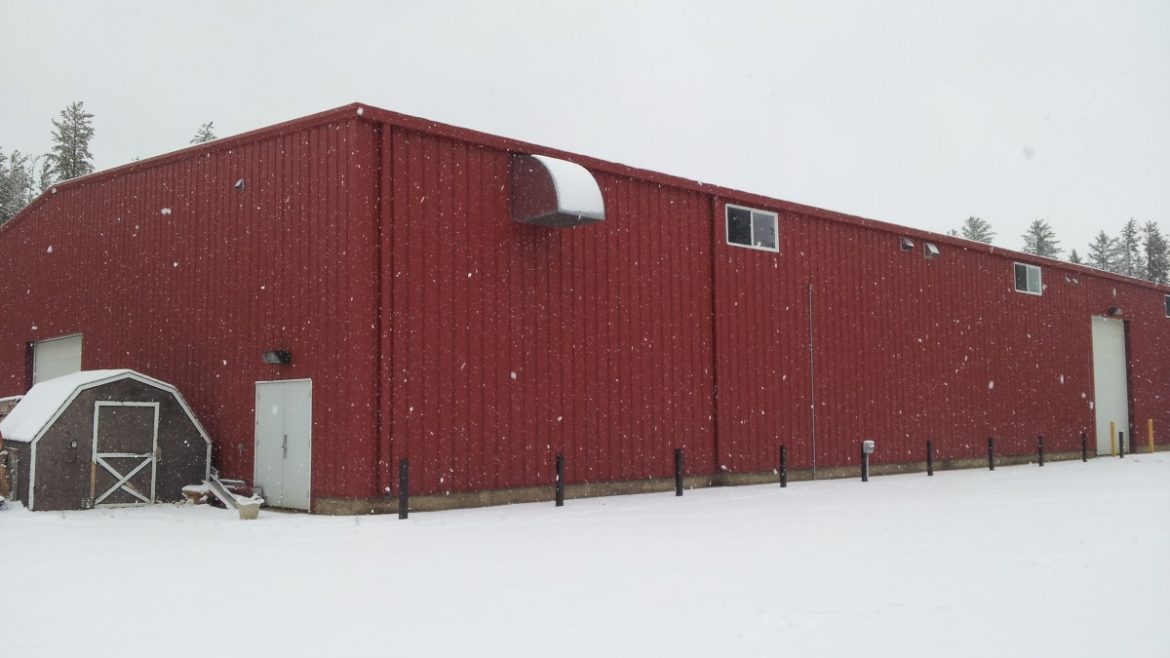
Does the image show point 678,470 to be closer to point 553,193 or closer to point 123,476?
point 553,193

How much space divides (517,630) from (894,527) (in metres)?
7.20

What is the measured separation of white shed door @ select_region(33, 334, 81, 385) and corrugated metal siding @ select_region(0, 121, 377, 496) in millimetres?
454

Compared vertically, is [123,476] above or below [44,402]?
below

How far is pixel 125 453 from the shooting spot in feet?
50.9

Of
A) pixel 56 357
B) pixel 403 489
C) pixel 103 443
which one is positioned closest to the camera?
pixel 403 489

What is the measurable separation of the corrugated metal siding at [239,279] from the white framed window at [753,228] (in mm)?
8810

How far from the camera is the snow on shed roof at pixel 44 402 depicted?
14812 mm

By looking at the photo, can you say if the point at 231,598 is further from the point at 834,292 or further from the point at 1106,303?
the point at 1106,303

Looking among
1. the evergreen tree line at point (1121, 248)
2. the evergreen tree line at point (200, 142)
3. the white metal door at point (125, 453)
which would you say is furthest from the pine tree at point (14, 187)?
the evergreen tree line at point (1121, 248)

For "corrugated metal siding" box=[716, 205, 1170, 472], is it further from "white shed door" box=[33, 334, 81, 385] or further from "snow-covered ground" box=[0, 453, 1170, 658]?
"white shed door" box=[33, 334, 81, 385]

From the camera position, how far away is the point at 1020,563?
358 inches

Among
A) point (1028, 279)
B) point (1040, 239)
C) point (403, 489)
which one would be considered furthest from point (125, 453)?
point (1040, 239)

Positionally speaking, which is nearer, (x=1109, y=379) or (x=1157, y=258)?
(x=1109, y=379)

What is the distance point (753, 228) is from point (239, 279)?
1079 cm
